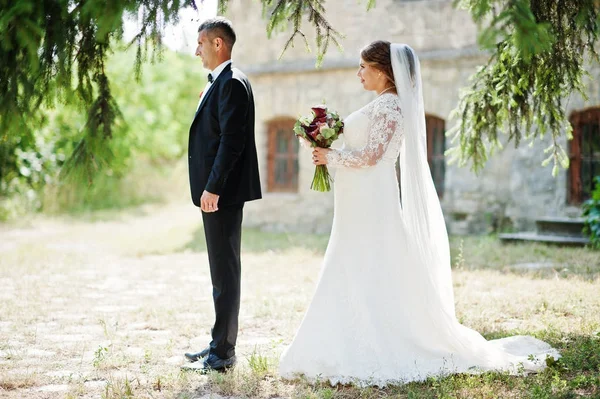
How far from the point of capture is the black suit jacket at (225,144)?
3.88 meters

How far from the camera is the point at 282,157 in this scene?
12.3 metres

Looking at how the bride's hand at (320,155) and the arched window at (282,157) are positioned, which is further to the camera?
the arched window at (282,157)

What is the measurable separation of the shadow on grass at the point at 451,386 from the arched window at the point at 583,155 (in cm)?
659

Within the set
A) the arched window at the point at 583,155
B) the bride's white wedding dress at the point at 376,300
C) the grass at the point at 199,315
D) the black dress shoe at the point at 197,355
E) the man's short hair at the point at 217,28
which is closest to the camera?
the grass at the point at 199,315

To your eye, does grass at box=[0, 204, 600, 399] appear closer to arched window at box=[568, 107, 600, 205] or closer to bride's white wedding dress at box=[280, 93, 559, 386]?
bride's white wedding dress at box=[280, 93, 559, 386]

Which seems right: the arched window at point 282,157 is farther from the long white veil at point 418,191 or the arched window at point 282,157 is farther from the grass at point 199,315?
the long white veil at point 418,191

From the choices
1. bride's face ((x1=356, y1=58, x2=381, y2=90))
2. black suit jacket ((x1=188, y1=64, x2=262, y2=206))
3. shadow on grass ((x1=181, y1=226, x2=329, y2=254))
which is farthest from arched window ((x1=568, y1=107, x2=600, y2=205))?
black suit jacket ((x1=188, y1=64, x2=262, y2=206))

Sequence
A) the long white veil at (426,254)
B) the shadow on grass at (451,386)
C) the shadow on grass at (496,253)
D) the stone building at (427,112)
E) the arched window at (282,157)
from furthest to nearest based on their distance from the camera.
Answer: the arched window at (282,157) < the stone building at (427,112) < the shadow on grass at (496,253) < the long white veil at (426,254) < the shadow on grass at (451,386)

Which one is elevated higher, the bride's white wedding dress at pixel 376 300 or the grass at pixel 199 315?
the bride's white wedding dress at pixel 376 300

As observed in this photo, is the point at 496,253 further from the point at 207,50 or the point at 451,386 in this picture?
the point at 207,50

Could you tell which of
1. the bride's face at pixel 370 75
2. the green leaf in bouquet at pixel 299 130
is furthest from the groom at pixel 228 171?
the bride's face at pixel 370 75

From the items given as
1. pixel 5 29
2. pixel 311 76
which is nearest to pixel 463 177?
pixel 311 76

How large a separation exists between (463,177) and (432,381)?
24.2ft

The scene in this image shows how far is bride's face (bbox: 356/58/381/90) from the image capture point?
404 cm
